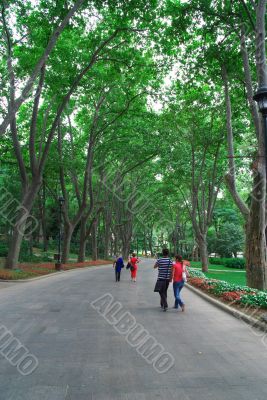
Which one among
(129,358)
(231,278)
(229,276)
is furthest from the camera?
(229,276)

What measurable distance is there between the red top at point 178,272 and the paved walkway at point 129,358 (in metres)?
0.88

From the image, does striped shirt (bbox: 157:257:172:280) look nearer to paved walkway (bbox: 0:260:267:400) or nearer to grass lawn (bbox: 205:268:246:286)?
paved walkway (bbox: 0:260:267:400)

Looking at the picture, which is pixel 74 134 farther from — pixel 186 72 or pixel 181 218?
pixel 181 218

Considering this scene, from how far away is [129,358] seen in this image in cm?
562

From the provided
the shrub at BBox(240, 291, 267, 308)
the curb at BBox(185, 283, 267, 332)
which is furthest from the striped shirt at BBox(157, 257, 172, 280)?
the shrub at BBox(240, 291, 267, 308)

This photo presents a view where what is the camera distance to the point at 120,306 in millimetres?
10562

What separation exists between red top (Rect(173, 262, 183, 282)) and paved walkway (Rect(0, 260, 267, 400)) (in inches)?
34.7

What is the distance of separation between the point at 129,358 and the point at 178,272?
16.2ft

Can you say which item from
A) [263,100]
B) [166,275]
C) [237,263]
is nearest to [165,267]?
[166,275]

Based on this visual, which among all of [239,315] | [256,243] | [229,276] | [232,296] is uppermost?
[256,243]

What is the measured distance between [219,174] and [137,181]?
55.3 ft

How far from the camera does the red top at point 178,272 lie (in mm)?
10281

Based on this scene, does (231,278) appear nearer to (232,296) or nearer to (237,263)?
(232,296)

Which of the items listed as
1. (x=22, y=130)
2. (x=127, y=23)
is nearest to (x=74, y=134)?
(x=22, y=130)
